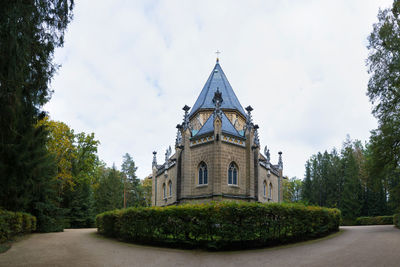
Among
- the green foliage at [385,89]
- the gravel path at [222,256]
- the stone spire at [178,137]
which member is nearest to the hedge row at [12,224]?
the gravel path at [222,256]

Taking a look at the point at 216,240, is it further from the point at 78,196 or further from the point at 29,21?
→ the point at 78,196

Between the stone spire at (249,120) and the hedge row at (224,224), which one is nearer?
the hedge row at (224,224)

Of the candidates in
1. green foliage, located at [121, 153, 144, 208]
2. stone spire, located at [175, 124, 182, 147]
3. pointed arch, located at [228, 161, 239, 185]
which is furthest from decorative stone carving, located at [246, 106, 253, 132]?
green foliage, located at [121, 153, 144, 208]

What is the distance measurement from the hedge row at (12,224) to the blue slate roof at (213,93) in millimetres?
16491

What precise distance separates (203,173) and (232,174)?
6.95ft

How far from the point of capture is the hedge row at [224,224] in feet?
37.5

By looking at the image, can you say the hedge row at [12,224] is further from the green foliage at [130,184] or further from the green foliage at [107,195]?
the green foliage at [130,184]

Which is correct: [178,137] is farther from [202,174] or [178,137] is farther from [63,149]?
[63,149]

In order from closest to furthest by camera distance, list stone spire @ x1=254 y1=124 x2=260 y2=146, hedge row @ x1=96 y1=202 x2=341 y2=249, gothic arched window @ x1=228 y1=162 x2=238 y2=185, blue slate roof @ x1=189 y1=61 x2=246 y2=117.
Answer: hedge row @ x1=96 y1=202 x2=341 y2=249
gothic arched window @ x1=228 y1=162 x2=238 y2=185
stone spire @ x1=254 y1=124 x2=260 y2=146
blue slate roof @ x1=189 y1=61 x2=246 y2=117

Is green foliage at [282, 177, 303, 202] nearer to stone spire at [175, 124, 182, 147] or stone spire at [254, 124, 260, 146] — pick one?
stone spire at [254, 124, 260, 146]

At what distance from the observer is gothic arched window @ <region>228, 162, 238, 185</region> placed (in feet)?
72.4

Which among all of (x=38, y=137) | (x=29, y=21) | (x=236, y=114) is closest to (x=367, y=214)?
(x=236, y=114)

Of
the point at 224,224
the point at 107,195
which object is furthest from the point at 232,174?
the point at 107,195

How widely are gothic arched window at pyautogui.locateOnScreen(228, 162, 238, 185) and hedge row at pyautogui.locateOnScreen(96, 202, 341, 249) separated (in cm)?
876
